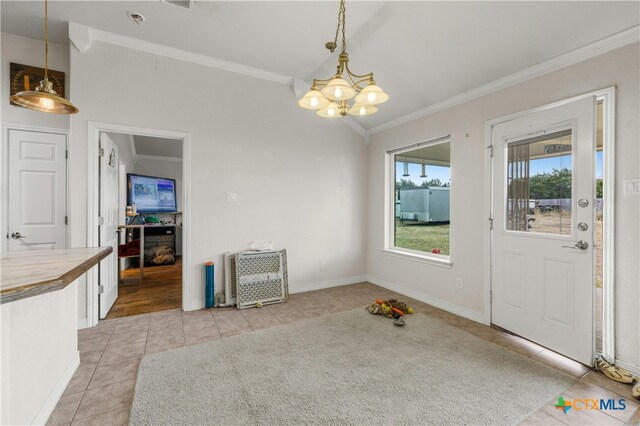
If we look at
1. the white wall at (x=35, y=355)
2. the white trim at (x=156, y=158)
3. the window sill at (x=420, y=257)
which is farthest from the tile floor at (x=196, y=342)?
the white trim at (x=156, y=158)

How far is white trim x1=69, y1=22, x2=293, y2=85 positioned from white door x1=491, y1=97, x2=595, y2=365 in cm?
290

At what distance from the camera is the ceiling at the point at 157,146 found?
580 centimetres

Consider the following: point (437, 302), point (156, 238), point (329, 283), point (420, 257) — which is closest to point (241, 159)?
point (329, 283)

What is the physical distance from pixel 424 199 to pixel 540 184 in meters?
1.59

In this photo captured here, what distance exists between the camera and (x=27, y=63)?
300 cm

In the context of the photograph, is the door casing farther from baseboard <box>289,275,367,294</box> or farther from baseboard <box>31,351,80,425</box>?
baseboard <box>31,351,80,425</box>

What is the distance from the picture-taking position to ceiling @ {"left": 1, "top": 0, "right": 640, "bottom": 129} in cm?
229

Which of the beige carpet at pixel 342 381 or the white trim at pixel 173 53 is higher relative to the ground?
the white trim at pixel 173 53

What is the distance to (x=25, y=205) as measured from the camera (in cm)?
303

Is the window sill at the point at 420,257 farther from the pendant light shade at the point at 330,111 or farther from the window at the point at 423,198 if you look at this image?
the pendant light shade at the point at 330,111

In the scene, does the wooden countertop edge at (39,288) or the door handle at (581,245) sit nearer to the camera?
the wooden countertop edge at (39,288)

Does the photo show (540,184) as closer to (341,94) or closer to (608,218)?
(608,218)

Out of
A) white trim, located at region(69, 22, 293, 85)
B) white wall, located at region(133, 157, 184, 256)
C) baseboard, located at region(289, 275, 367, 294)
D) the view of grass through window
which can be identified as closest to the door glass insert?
the view of grass through window

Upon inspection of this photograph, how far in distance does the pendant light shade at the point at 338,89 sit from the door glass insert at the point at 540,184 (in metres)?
1.99
